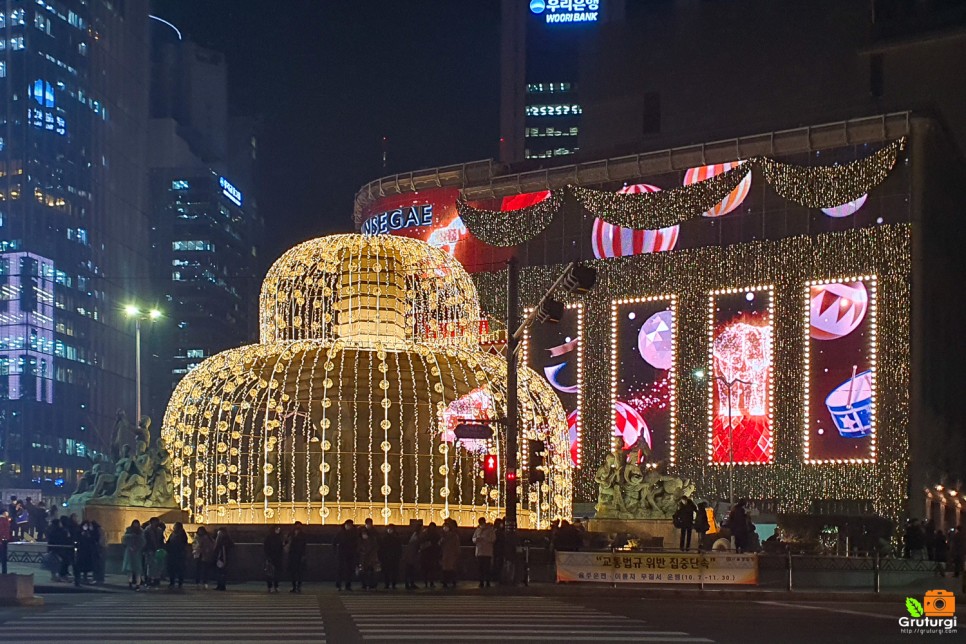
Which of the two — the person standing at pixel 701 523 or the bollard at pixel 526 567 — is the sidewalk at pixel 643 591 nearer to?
the bollard at pixel 526 567

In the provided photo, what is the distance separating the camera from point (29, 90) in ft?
424

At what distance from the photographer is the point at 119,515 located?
123 feet

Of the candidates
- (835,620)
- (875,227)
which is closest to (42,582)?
(835,620)

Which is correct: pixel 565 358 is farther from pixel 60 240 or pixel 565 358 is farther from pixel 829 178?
pixel 60 240

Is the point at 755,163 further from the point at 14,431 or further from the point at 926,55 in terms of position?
the point at 14,431

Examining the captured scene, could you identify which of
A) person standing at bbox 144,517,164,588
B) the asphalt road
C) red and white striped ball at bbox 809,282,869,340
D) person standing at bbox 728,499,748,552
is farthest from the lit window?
the asphalt road

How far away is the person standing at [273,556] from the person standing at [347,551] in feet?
4.04

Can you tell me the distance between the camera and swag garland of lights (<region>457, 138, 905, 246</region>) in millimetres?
63500

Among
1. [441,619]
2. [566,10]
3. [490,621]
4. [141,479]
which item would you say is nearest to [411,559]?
[141,479]

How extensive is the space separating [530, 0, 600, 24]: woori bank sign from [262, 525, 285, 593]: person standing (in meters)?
102

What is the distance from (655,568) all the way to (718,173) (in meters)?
39.0

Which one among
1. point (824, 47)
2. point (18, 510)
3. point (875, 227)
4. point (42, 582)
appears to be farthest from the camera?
point (824, 47)

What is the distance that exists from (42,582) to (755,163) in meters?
41.8

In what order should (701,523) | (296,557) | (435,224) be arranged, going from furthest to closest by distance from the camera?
(435,224), (701,523), (296,557)
